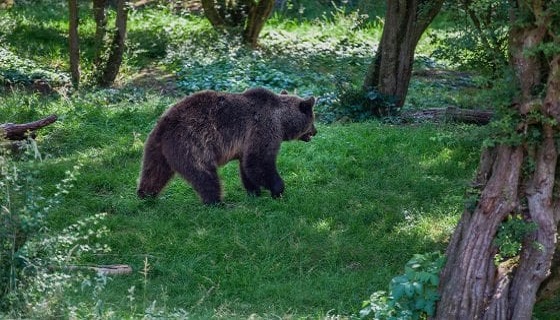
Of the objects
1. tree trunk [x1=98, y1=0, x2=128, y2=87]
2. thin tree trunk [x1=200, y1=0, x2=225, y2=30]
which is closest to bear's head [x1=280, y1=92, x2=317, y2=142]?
tree trunk [x1=98, y1=0, x2=128, y2=87]

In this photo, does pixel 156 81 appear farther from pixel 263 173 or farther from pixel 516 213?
pixel 516 213

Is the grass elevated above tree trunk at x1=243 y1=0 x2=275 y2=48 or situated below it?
below

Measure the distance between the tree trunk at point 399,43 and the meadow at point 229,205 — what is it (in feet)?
2.29

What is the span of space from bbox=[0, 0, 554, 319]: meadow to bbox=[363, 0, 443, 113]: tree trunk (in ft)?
2.29

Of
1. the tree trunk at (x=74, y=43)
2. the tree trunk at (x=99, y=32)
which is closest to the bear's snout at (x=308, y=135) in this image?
the tree trunk at (x=74, y=43)

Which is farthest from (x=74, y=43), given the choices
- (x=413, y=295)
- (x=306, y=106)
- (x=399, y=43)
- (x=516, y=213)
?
(x=516, y=213)

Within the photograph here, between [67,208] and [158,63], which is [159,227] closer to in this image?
[67,208]

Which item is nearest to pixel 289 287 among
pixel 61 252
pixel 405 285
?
pixel 405 285

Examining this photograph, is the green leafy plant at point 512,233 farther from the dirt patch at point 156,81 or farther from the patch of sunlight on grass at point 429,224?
the dirt patch at point 156,81

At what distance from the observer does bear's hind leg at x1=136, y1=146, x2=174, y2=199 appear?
1032cm

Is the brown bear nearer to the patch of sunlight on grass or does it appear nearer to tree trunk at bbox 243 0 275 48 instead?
the patch of sunlight on grass

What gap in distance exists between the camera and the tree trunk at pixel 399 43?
14031 mm

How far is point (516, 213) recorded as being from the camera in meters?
6.60

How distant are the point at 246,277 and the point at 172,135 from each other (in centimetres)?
229
